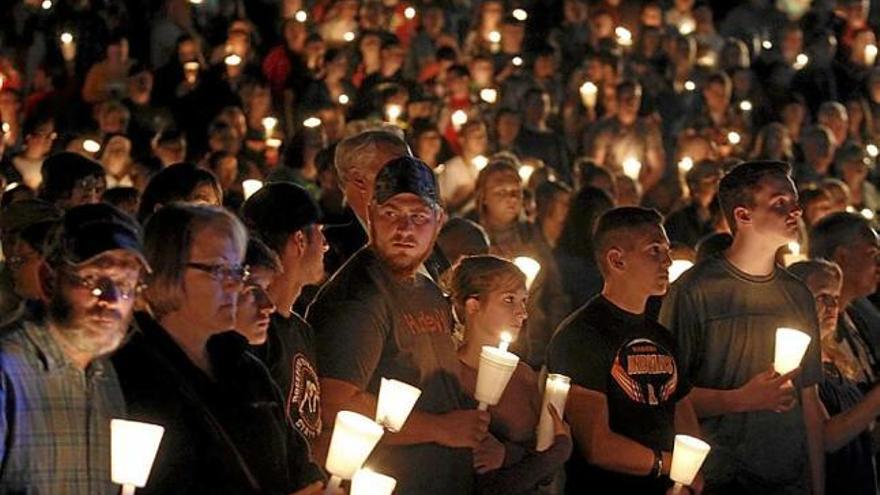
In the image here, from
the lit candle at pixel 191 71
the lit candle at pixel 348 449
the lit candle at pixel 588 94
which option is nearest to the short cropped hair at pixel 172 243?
the lit candle at pixel 348 449

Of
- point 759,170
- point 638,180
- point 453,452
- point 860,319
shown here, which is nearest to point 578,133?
point 638,180

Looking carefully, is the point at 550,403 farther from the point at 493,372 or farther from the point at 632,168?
the point at 632,168

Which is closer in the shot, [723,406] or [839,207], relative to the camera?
[723,406]

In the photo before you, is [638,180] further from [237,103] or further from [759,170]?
[759,170]

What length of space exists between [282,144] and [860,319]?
6.25 meters

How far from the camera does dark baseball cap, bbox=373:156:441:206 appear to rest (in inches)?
222

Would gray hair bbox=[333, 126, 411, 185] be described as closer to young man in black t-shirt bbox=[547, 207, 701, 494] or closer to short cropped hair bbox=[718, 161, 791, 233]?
young man in black t-shirt bbox=[547, 207, 701, 494]

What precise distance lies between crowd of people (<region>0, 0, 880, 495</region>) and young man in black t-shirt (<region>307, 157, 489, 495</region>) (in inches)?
0.4

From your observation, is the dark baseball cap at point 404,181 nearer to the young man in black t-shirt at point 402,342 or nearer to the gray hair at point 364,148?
the young man in black t-shirt at point 402,342

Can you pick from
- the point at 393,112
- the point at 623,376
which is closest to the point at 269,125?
the point at 393,112

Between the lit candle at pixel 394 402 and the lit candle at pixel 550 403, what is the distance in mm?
908

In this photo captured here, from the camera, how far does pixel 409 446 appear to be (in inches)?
221

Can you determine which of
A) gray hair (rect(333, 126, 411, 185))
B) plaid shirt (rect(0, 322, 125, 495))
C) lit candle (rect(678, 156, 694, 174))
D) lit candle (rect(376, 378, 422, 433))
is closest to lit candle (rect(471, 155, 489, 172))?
lit candle (rect(678, 156, 694, 174))

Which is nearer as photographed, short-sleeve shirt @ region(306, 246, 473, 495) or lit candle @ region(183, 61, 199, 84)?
short-sleeve shirt @ region(306, 246, 473, 495)
